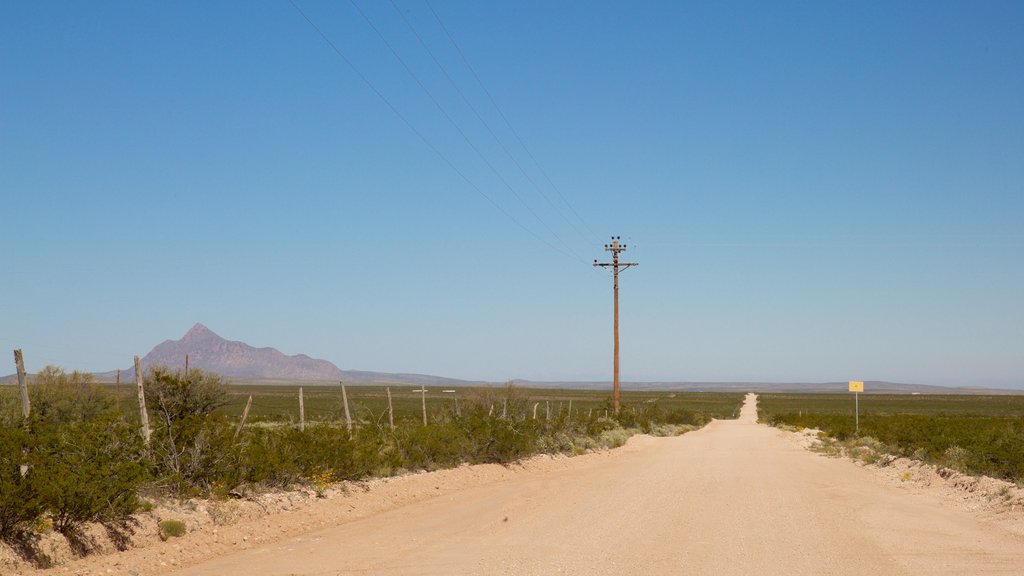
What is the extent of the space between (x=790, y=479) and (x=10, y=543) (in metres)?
18.3

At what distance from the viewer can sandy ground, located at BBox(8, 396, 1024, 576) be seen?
36.8ft

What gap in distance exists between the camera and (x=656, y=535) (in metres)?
13.4

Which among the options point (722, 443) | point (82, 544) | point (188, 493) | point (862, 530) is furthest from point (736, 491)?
point (722, 443)

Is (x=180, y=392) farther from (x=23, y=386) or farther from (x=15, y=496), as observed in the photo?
(x=15, y=496)

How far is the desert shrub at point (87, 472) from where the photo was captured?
1110 cm

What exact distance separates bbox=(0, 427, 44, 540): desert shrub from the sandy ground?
0.67 meters

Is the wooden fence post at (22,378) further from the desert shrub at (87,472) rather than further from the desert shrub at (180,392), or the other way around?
the desert shrub at (180,392)

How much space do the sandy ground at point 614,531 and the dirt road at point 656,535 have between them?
4 cm

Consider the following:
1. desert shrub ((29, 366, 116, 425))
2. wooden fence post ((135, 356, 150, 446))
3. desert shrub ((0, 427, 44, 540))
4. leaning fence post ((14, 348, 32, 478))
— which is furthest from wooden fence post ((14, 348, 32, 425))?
desert shrub ((29, 366, 116, 425))

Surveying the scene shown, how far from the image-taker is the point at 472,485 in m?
21.1

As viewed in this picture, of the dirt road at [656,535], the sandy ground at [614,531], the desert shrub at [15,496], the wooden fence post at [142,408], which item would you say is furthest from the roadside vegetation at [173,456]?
the dirt road at [656,535]

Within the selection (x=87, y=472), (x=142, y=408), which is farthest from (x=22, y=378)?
(x=142, y=408)

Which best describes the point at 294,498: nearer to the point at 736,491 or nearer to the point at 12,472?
the point at 12,472

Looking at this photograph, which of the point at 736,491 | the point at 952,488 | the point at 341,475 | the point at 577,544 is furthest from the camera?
the point at 952,488
